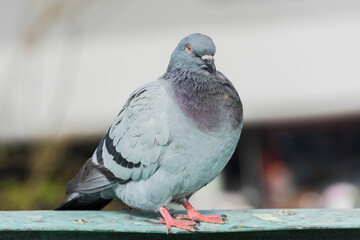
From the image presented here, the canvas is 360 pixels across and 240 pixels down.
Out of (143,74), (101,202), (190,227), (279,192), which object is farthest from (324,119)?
(190,227)

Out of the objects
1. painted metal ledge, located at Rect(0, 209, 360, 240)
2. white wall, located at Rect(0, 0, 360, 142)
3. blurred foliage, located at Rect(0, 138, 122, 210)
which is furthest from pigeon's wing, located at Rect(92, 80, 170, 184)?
white wall, located at Rect(0, 0, 360, 142)

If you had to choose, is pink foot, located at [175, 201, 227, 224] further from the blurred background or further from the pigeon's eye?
the blurred background

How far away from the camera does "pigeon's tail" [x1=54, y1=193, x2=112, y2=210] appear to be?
3.44 meters

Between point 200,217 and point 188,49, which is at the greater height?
point 188,49

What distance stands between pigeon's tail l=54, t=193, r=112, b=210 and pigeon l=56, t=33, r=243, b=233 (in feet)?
0.55

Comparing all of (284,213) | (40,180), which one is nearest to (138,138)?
(284,213)

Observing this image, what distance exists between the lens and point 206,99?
308cm

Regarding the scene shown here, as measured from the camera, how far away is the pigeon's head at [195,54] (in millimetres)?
3084

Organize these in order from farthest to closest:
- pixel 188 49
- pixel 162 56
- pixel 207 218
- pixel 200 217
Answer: pixel 162 56
pixel 188 49
pixel 200 217
pixel 207 218

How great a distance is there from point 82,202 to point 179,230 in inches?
38.9

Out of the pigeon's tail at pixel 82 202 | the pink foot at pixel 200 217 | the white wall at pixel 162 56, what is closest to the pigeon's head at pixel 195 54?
the pink foot at pixel 200 217

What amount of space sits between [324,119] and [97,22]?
3.18 meters

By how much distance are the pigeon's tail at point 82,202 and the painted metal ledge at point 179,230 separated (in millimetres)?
466

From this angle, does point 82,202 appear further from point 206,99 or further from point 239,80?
point 239,80
